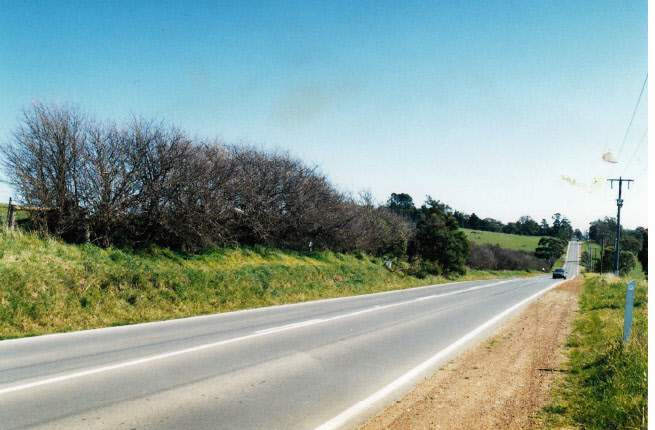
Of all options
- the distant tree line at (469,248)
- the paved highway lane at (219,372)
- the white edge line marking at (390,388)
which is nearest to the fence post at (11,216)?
the paved highway lane at (219,372)

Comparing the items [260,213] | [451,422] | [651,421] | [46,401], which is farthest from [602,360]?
[260,213]

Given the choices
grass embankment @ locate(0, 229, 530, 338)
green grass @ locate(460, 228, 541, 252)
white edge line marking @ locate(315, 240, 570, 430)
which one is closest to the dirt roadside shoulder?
white edge line marking @ locate(315, 240, 570, 430)

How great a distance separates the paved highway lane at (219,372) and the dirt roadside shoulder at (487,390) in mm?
353

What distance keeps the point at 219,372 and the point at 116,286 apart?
8.11 meters

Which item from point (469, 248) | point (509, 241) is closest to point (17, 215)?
point (469, 248)

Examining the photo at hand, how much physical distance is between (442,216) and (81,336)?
46201mm

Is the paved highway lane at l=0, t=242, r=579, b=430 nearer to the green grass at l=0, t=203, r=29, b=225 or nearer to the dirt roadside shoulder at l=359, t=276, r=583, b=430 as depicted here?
the dirt roadside shoulder at l=359, t=276, r=583, b=430

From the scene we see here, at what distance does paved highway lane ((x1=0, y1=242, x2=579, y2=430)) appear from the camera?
5.13m

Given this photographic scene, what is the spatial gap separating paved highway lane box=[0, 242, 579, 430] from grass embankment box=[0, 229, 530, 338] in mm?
1420

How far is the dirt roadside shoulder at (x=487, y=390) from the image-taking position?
5203 millimetres

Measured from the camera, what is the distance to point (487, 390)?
6438mm

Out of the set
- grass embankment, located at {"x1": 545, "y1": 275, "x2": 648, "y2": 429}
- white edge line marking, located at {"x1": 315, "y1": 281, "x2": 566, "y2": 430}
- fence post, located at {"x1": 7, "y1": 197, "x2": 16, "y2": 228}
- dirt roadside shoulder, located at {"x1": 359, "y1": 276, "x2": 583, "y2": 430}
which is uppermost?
fence post, located at {"x1": 7, "y1": 197, "x2": 16, "y2": 228}

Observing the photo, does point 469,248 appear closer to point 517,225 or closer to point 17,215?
point 17,215

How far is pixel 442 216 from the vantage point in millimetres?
52125
